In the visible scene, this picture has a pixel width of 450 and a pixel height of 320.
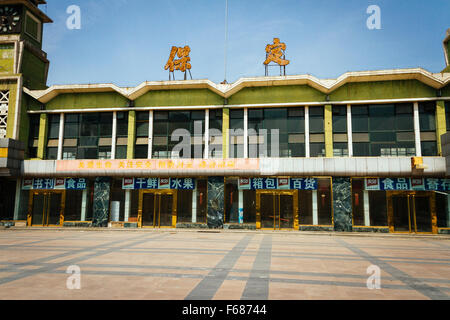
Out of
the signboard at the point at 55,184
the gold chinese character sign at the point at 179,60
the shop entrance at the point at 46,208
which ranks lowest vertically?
the shop entrance at the point at 46,208

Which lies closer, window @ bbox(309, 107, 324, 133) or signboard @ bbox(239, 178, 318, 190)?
signboard @ bbox(239, 178, 318, 190)

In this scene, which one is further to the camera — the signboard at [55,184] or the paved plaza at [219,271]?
the signboard at [55,184]

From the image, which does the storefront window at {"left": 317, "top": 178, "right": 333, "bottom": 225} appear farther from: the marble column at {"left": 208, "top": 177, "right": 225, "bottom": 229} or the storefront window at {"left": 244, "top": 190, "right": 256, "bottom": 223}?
the marble column at {"left": 208, "top": 177, "right": 225, "bottom": 229}

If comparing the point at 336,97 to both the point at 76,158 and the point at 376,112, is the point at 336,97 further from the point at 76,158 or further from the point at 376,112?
the point at 76,158

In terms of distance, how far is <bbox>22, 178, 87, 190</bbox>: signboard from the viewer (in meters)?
27.1

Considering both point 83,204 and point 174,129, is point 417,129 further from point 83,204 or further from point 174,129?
point 83,204

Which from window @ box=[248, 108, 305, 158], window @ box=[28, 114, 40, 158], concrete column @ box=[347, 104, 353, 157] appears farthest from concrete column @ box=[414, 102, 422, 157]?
window @ box=[28, 114, 40, 158]

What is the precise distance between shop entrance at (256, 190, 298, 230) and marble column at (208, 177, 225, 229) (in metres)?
3.01

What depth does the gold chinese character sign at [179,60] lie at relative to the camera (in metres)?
27.8

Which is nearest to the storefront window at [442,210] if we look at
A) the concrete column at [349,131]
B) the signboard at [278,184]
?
the concrete column at [349,131]

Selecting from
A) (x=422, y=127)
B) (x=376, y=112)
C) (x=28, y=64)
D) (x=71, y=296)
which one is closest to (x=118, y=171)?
(x=28, y=64)

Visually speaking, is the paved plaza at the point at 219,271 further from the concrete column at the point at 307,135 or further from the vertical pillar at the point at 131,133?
the vertical pillar at the point at 131,133

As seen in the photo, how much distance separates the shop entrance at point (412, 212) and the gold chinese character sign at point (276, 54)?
14015 mm

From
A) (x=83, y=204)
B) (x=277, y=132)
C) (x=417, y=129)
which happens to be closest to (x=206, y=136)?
(x=277, y=132)
